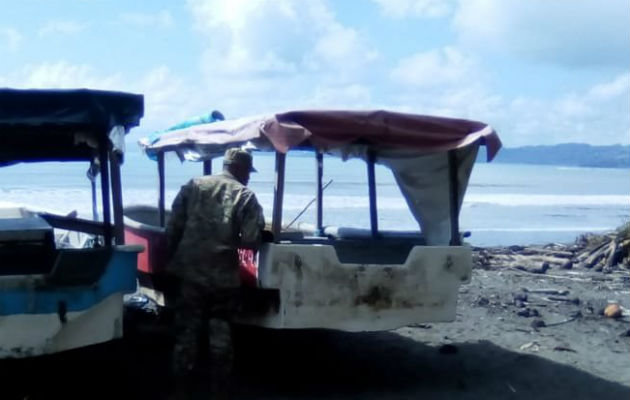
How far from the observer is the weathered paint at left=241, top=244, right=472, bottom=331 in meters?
8.02

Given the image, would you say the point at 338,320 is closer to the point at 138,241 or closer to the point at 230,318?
the point at 230,318

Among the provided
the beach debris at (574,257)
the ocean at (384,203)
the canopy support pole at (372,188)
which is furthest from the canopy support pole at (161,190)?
the ocean at (384,203)

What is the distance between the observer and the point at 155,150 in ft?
36.2

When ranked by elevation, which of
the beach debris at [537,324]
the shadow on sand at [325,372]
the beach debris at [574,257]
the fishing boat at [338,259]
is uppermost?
the fishing boat at [338,259]

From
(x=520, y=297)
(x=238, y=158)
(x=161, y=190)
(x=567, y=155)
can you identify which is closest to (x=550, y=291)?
(x=520, y=297)

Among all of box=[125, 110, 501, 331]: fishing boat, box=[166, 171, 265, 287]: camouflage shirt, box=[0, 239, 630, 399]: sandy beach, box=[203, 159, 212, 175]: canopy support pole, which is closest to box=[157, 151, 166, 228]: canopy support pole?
box=[203, 159, 212, 175]: canopy support pole

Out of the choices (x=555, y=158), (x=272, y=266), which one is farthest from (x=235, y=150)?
(x=555, y=158)

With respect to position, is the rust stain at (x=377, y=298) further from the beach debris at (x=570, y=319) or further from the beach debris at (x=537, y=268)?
the beach debris at (x=537, y=268)

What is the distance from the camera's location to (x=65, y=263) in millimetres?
7371

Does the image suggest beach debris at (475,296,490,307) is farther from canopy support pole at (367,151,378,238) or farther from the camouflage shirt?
the camouflage shirt

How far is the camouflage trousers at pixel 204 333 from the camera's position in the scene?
769 cm

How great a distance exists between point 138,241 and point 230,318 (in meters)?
2.17

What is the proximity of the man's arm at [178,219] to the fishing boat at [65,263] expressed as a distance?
1.24ft

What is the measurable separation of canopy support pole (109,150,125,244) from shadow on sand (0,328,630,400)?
3.00 feet
